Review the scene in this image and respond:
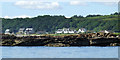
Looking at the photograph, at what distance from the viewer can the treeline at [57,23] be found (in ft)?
210

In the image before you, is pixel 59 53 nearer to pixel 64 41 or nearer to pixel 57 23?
pixel 64 41

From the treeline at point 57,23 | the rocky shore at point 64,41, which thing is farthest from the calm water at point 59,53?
the treeline at point 57,23

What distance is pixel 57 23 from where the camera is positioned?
65.0m

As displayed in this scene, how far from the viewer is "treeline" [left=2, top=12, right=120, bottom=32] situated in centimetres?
6400

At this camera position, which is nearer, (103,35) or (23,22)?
(103,35)

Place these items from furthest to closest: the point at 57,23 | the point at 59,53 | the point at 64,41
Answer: the point at 57,23 < the point at 64,41 < the point at 59,53

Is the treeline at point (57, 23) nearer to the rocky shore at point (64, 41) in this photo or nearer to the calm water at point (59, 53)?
the rocky shore at point (64, 41)

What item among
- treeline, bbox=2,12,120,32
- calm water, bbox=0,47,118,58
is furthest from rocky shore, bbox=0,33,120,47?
treeline, bbox=2,12,120,32

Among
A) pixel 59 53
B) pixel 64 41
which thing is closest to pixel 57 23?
pixel 64 41

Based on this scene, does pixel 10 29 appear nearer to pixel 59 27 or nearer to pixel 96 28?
pixel 59 27

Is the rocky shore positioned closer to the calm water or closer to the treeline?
the calm water

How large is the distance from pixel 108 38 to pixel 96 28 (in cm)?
2185

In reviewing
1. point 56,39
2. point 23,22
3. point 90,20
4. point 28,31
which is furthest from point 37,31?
point 56,39

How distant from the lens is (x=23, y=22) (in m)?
66.6
